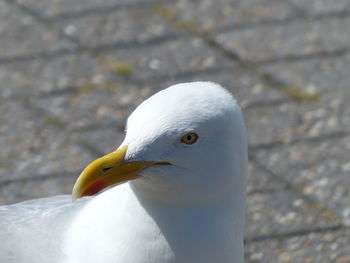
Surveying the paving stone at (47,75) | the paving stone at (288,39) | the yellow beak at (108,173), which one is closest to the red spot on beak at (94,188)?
the yellow beak at (108,173)

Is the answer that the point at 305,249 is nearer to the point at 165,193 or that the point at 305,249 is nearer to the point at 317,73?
the point at 165,193

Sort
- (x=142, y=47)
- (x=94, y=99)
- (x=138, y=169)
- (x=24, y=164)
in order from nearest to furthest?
(x=138, y=169), (x=24, y=164), (x=94, y=99), (x=142, y=47)

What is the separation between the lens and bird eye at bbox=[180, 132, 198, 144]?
2.65 meters

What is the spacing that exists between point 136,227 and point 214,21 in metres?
2.65

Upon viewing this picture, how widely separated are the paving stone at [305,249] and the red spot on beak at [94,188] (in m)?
1.11

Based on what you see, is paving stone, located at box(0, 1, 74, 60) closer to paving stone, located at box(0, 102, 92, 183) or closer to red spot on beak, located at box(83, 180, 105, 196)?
paving stone, located at box(0, 102, 92, 183)

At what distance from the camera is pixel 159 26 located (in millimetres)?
5270

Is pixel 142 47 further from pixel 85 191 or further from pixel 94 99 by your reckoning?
pixel 85 191

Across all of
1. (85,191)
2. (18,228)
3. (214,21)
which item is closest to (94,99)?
(214,21)

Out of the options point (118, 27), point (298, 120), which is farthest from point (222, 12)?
point (298, 120)

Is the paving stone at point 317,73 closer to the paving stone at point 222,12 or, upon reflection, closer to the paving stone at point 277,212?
the paving stone at point 222,12

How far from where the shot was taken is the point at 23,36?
17.0 feet

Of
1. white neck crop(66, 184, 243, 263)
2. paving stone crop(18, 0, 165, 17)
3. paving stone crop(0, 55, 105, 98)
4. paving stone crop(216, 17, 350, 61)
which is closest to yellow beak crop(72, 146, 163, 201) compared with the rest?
white neck crop(66, 184, 243, 263)

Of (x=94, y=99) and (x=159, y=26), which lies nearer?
(x=94, y=99)
